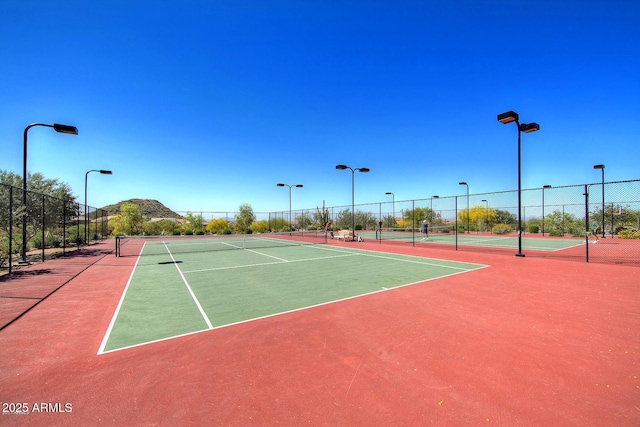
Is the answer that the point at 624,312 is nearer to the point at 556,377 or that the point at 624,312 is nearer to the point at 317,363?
the point at 556,377

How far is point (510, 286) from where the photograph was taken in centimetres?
755

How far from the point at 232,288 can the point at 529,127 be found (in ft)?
44.4

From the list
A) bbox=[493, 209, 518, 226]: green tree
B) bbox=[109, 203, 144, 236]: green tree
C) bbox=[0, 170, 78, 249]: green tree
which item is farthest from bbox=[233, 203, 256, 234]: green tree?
bbox=[493, 209, 518, 226]: green tree

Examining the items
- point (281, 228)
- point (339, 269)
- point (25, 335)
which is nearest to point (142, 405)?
point (25, 335)

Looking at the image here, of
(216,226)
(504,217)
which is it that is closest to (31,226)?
(216,226)

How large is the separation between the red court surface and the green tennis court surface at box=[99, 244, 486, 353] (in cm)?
42

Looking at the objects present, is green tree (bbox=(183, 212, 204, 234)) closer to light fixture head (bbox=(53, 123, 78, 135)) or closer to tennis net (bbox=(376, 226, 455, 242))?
tennis net (bbox=(376, 226, 455, 242))

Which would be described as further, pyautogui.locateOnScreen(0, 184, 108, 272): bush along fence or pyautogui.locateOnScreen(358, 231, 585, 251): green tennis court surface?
pyautogui.locateOnScreen(358, 231, 585, 251): green tennis court surface

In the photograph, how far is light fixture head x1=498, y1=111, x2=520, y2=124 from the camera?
36.6 feet

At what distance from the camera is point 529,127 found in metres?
11.7

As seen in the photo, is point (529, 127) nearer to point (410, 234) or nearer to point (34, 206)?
point (410, 234)

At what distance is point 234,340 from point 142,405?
1547 millimetres

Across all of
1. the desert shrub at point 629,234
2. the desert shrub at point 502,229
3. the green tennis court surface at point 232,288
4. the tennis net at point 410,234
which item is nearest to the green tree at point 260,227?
the tennis net at point 410,234

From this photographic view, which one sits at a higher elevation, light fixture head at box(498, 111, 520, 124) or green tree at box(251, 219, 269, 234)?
light fixture head at box(498, 111, 520, 124)
